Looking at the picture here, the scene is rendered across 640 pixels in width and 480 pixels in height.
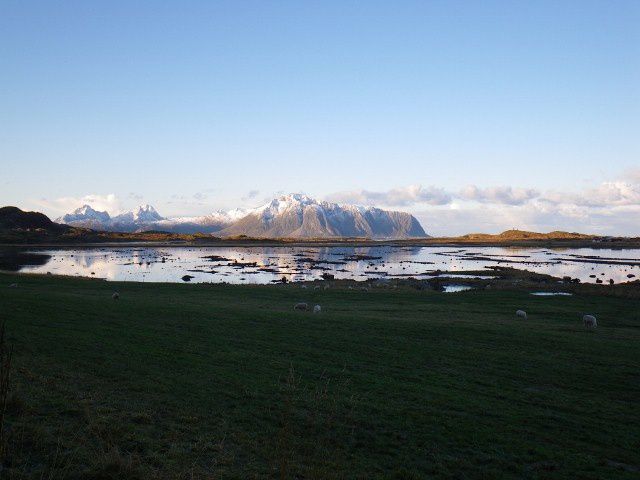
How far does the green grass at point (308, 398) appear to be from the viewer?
9.02m

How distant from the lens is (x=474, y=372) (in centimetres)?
1686

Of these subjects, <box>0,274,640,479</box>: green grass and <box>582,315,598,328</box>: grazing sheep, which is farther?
<box>582,315,598,328</box>: grazing sheep

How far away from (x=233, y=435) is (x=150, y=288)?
126 feet

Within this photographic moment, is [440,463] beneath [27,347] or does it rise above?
beneath

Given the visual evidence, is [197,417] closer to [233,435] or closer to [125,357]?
[233,435]

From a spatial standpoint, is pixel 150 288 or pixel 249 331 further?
pixel 150 288

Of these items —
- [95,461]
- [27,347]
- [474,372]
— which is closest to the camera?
[95,461]

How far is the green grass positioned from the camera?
29.6ft

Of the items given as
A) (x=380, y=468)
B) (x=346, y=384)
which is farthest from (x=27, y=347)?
(x=380, y=468)

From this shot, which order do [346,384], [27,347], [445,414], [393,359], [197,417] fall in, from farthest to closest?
[393,359] → [27,347] → [346,384] → [445,414] → [197,417]

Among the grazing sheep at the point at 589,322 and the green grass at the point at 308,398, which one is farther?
the grazing sheep at the point at 589,322

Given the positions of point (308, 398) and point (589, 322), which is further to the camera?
point (589, 322)

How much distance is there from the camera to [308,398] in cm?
1290

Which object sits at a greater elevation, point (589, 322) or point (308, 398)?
point (308, 398)
